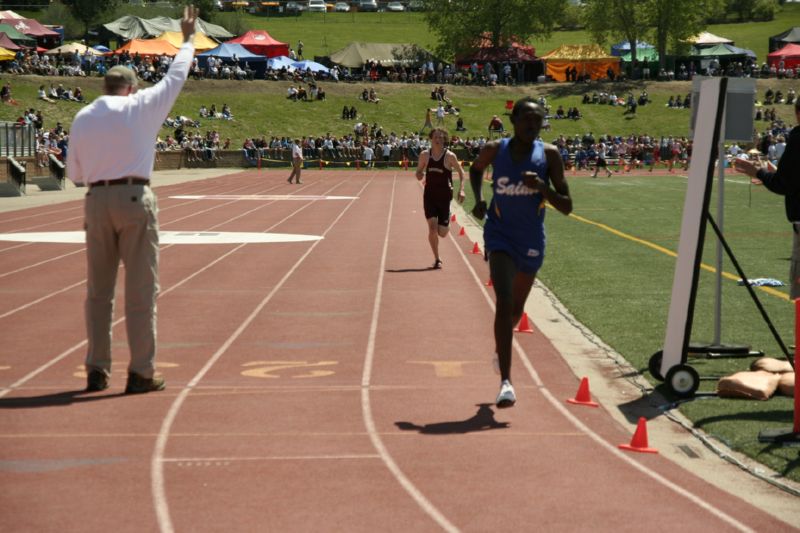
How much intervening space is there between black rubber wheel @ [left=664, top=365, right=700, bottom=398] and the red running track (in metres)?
0.75

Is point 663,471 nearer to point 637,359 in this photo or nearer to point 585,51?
point 637,359

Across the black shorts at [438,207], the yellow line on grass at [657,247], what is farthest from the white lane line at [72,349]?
the yellow line on grass at [657,247]

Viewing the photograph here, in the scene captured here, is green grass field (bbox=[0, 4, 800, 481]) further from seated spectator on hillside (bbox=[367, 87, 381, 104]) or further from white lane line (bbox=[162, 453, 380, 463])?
white lane line (bbox=[162, 453, 380, 463])

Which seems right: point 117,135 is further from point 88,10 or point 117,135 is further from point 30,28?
point 88,10

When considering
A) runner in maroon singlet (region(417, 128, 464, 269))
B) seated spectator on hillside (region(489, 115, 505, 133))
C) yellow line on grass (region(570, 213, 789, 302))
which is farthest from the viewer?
seated spectator on hillside (region(489, 115, 505, 133))

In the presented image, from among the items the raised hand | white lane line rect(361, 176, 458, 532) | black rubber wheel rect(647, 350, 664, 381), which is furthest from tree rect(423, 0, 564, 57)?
the raised hand

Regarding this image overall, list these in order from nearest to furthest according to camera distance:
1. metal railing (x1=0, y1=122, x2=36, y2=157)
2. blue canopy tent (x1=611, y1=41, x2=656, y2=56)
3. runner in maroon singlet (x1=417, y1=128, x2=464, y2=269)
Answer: runner in maroon singlet (x1=417, y1=128, x2=464, y2=269) < metal railing (x1=0, y1=122, x2=36, y2=157) < blue canopy tent (x1=611, y1=41, x2=656, y2=56)

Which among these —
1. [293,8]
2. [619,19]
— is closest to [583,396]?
[619,19]

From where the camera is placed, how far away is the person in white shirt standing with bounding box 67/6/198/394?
8172 millimetres

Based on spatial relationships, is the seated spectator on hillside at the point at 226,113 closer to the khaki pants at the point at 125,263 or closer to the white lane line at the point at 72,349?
the white lane line at the point at 72,349

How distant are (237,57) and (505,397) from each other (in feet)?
241

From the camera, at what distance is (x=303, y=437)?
740cm

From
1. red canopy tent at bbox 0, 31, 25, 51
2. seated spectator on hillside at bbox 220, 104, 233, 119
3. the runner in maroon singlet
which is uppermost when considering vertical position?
red canopy tent at bbox 0, 31, 25, 51

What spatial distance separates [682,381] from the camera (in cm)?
884
